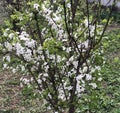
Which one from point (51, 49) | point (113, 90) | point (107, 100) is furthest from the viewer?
point (113, 90)

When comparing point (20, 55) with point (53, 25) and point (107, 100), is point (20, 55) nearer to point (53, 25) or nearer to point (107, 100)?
point (53, 25)

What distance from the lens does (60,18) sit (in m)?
3.94

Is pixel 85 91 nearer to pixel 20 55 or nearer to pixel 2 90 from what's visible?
pixel 20 55

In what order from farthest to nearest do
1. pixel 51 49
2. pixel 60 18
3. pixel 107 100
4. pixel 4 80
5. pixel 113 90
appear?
pixel 4 80 < pixel 113 90 < pixel 107 100 < pixel 60 18 < pixel 51 49

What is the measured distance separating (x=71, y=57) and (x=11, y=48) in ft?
2.47

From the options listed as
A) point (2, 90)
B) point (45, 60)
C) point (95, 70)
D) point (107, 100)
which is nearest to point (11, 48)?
point (45, 60)

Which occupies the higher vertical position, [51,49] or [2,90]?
[2,90]

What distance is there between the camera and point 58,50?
3678 millimetres

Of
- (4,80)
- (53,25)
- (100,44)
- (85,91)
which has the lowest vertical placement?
(85,91)

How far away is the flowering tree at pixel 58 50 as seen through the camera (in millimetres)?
3713

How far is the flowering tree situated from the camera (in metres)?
3.71

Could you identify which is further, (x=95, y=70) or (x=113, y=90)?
(x=113, y=90)

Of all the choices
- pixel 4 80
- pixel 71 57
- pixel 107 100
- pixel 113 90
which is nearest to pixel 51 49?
pixel 71 57

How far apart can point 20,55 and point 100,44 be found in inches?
38.4
